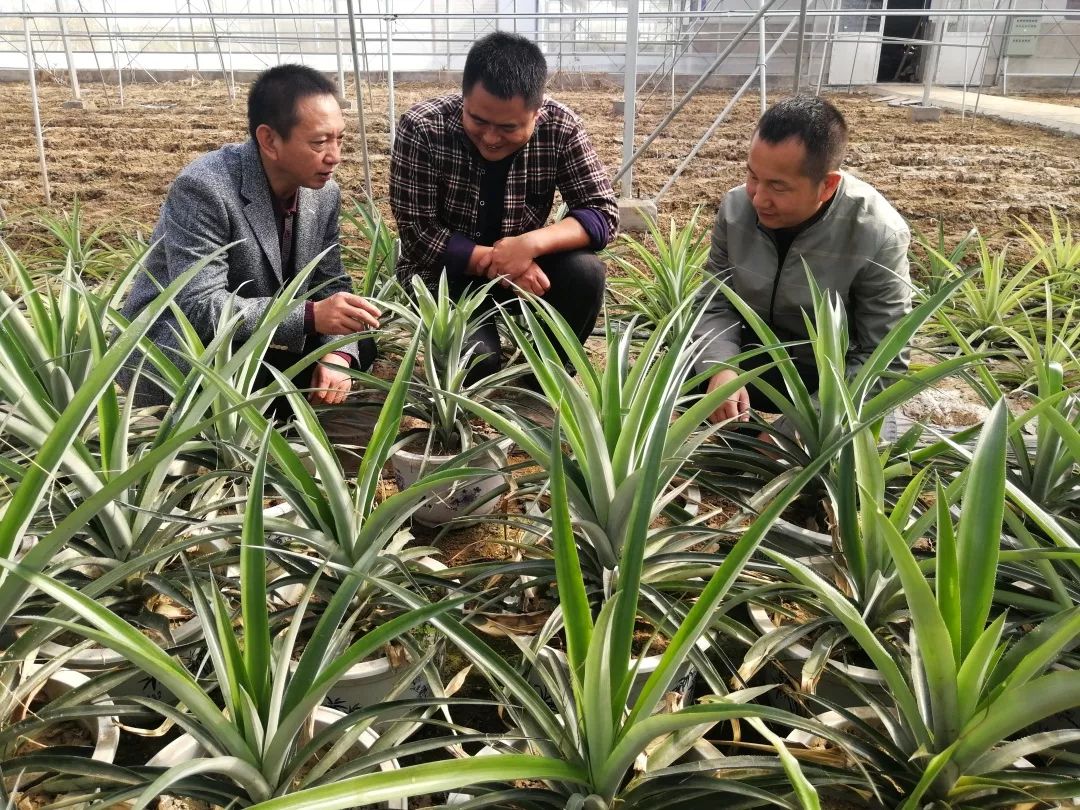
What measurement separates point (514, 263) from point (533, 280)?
A: 0.18 ft

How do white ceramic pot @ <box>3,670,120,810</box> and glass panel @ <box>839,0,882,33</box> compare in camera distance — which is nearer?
white ceramic pot @ <box>3,670,120,810</box>

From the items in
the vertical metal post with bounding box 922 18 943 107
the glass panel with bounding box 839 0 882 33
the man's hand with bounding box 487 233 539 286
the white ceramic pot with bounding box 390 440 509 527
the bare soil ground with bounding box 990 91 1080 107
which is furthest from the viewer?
the glass panel with bounding box 839 0 882 33

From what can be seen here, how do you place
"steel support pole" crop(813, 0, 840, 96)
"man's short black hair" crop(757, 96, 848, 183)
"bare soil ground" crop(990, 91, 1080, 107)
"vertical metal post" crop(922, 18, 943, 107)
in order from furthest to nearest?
"bare soil ground" crop(990, 91, 1080, 107) < "vertical metal post" crop(922, 18, 943, 107) < "steel support pole" crop(813, 0, 840, 96) < "man's short black hair" crop(757, 96, 848, 183)

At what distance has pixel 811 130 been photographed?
4.41 feet

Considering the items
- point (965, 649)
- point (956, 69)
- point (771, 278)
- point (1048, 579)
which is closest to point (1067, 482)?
point (1048, 579)

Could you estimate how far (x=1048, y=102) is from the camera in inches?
356

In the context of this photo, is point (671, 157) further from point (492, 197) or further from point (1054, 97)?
point (1054, 97)

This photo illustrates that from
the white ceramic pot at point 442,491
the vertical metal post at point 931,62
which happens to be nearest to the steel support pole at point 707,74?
the white ceramic pot at point 442,491

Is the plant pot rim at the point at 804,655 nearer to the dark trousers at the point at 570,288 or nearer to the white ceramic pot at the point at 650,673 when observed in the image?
the white ceramic pot at the point at 650,673

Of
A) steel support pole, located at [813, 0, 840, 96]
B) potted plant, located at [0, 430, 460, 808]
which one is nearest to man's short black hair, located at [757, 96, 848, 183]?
potted plant, located at [0, 430, 460, 808]

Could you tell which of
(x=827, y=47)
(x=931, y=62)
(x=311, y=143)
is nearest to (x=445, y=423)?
(x=311, y=143)

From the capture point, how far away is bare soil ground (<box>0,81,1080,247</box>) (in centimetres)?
413

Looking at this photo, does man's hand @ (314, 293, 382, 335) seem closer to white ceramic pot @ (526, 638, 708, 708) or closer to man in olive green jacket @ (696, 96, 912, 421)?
man in olive green jacket @ (696, 96, 912, 421)

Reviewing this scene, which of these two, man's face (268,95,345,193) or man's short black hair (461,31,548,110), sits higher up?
man's short black hair (461,31,548,110)
